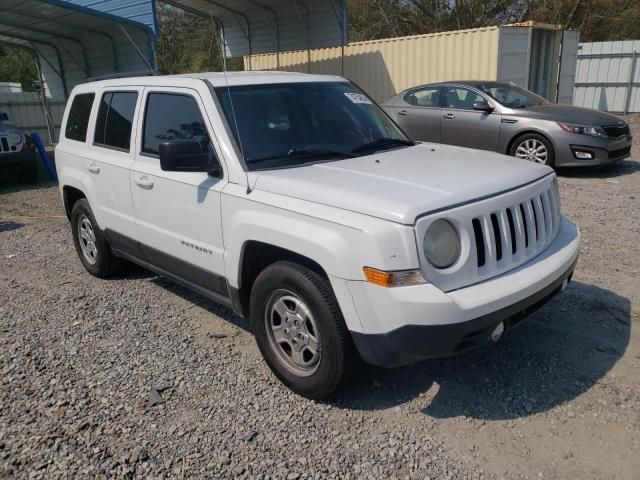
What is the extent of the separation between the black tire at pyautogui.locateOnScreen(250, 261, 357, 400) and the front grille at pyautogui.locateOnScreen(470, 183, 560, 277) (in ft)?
2.72

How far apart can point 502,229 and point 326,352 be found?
1187mm

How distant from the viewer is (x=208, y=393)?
3.62 m

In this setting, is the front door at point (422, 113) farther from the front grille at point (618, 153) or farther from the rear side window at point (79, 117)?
the rear side window at point (79, 117)

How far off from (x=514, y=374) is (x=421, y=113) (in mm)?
A: 7917

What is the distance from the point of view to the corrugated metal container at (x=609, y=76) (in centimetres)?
1803

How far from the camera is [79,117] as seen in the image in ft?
18.2

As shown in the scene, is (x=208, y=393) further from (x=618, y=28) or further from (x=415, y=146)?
(x=618, y=28)

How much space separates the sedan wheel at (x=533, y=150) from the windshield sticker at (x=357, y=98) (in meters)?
5.50

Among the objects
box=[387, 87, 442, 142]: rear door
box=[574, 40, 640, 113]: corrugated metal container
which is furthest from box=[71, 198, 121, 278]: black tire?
box=[574, 40, 640, 113]: corrugated metal container

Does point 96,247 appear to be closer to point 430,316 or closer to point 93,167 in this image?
point 93,167

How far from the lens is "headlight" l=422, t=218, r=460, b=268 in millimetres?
2879

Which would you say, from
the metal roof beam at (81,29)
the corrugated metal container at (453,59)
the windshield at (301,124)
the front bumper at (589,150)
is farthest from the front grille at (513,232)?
the metal roof beam at (81,29)

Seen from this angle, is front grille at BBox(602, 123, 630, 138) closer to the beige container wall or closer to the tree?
the beige container wall

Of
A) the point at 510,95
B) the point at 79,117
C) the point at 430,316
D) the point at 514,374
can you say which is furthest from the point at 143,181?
the point at 510,95
